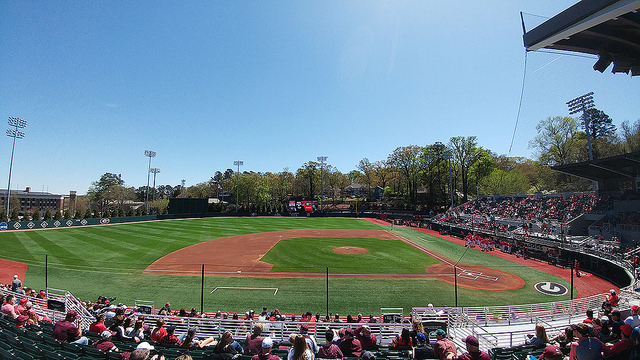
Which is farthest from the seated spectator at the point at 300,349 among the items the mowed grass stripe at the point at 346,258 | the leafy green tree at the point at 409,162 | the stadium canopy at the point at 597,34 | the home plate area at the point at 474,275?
the leafy green tree at the point at 409,162

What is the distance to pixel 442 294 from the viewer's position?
18203 mm

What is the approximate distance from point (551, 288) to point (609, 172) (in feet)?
28.4

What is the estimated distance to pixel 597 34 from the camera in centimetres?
538

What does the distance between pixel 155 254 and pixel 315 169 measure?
7450 cm

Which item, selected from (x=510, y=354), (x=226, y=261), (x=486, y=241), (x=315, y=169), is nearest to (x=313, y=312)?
(x=510, y=354)

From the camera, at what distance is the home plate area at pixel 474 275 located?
21.6 metres

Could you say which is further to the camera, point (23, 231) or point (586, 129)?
point (23, 231)

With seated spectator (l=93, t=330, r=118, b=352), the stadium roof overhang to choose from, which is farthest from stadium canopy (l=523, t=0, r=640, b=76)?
the stadium roof overhang

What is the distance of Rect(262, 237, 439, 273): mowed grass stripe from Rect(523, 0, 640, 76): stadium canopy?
2037cm

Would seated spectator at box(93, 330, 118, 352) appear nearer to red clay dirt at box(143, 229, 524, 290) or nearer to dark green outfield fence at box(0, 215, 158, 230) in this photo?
red clay dirt at box(143, 229, 524, 290)

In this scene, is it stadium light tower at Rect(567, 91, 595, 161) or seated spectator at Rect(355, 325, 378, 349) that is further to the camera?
seated spectator at Rect(355, 325, 378, 349)

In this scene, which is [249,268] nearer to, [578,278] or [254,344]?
[254,344]

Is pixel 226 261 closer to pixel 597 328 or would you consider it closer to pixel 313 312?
pixel 313 312

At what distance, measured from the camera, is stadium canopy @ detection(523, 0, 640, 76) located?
4.82 meters
